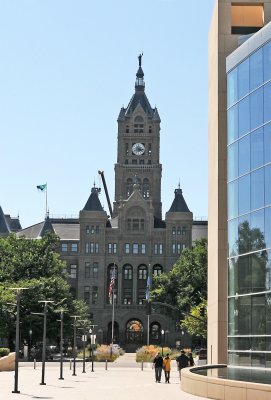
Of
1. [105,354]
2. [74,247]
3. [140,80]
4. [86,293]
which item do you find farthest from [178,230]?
[105,354]

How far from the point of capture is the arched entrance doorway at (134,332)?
138 m

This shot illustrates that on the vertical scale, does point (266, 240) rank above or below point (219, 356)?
above

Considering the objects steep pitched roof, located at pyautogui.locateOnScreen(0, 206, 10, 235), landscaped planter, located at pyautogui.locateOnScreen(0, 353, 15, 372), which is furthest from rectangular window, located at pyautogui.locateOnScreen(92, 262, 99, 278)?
landscaped planter, located at pyautogui.locateOnScreen(0, 353, 15, 372)

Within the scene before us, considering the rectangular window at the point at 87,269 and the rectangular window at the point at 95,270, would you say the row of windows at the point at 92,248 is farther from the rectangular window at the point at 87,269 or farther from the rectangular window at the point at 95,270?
the rectangular window at the point at 95,270

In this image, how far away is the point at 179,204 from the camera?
139375 millimetres

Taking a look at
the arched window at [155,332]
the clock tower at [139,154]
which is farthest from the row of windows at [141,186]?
the arched window at [155,332]

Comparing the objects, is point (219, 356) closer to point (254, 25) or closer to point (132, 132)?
point (254, 25)

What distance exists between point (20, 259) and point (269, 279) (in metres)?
62.4

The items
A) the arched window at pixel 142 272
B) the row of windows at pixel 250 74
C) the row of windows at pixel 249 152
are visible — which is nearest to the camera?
the row of windows at pixel 249 152

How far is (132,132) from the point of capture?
15488cm

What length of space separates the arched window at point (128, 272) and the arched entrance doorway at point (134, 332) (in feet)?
23.4

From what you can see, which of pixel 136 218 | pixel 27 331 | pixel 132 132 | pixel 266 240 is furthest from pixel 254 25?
pixel 132 132

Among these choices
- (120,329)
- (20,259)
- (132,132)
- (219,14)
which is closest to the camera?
(219,14)

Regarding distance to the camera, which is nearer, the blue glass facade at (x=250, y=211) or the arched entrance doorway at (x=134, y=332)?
the blue glass facade at (x=250, y=211)
